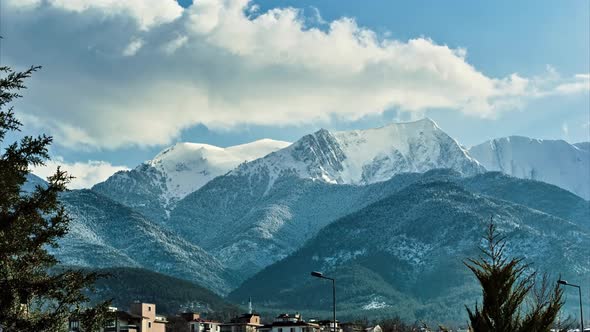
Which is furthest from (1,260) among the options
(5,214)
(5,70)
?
(5,70)

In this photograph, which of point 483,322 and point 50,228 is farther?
point 50,228

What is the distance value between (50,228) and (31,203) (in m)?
1.77

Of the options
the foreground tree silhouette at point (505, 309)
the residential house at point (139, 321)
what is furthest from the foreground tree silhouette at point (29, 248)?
the residential house at point (139, 321)

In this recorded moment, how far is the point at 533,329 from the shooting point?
38.6 meters

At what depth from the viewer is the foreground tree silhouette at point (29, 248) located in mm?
39125

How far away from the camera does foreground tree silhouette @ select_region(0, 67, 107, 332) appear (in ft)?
128

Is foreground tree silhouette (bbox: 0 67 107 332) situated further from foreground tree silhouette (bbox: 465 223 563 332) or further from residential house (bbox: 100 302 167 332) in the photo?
residential house (bbox: 100 302 167 332)

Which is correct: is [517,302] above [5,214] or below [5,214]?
below

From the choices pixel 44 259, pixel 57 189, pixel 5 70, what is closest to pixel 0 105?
pixel 5 70

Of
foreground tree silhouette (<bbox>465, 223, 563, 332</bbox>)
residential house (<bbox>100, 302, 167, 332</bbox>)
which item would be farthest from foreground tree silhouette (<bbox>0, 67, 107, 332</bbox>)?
residential house (<bbox>100, 302, 167, 332</bbox>)

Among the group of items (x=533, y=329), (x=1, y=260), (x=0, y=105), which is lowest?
(x=533, y=329)

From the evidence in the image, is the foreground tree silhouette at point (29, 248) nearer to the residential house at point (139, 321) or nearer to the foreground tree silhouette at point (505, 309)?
the foreground tree silhouette at point (505, 309)

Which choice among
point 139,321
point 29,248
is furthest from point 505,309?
point 139,321

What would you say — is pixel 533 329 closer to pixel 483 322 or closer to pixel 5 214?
pixel 483 322
